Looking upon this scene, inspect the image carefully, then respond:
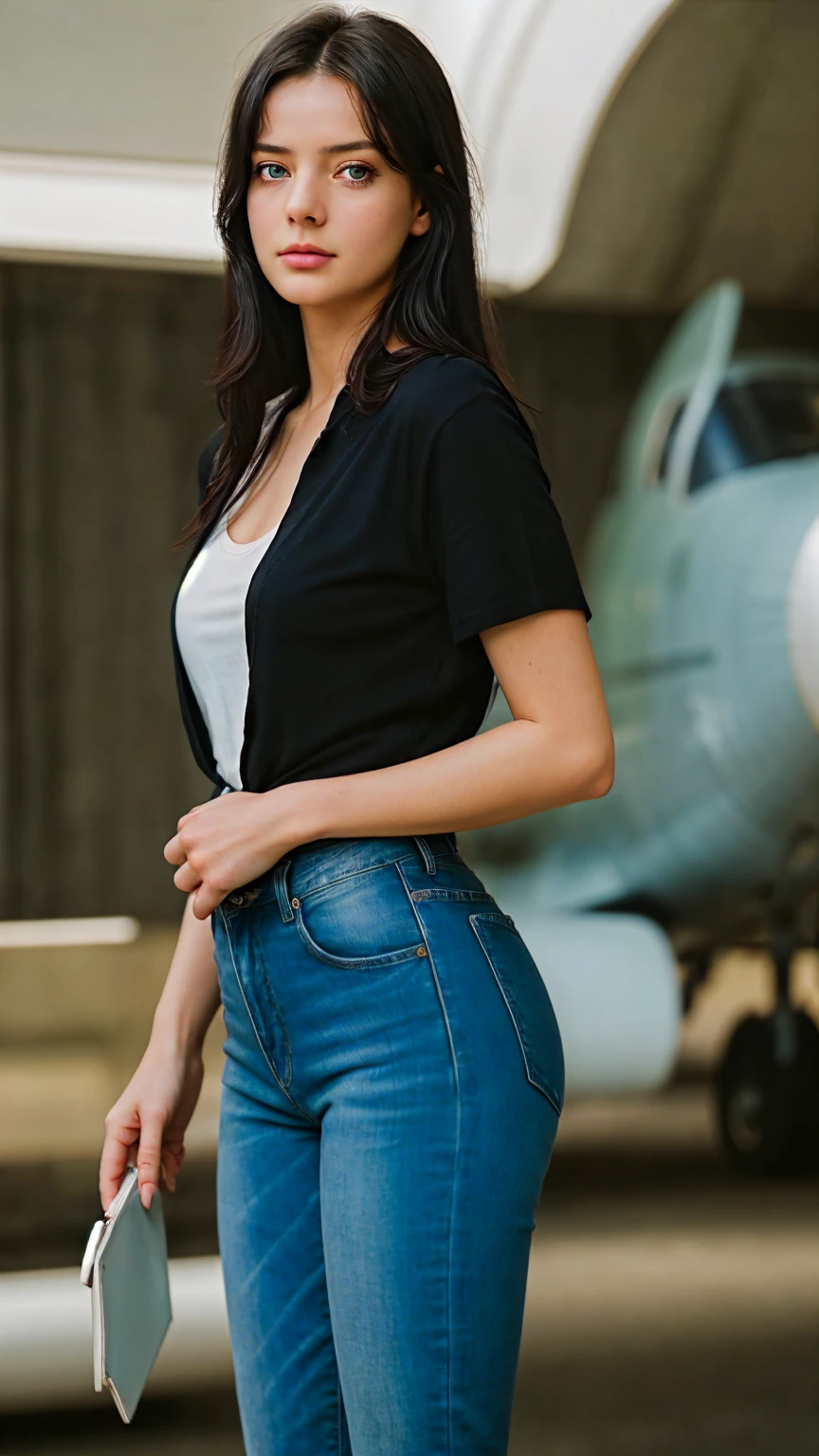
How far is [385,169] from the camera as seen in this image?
551 mm

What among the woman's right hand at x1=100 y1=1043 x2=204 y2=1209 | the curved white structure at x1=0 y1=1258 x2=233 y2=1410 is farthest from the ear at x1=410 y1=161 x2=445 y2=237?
the curved white structure at x1=0 y1=1258 x2=233 y2=1410

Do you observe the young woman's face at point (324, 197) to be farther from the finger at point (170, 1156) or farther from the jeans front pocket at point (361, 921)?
the finger at point (170, 1156)

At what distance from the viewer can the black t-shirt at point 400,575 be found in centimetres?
50

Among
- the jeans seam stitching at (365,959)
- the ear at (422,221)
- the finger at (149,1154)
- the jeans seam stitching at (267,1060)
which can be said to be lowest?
the finger at (149,1154)

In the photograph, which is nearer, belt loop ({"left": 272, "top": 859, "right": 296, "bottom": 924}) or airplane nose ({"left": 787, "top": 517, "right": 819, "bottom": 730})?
belt loop ({"left": 272, "top": 859, "right": 296, "bottom": 924})

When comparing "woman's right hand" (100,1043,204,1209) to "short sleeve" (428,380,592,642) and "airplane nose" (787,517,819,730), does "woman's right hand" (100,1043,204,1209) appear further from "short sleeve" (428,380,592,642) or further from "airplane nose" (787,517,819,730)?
"airplane nose" (787,517,819,730)

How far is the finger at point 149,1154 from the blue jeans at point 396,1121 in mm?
68

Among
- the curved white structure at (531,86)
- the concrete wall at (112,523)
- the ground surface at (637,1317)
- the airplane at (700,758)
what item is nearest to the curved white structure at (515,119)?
the curved white structure at (531,86)

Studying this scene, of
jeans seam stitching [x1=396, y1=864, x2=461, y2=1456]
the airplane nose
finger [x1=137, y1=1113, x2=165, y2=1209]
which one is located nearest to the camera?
jeans seam stitching [x1=396, y1=864, x2=461, y2=1456]

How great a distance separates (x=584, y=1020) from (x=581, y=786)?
1604mm

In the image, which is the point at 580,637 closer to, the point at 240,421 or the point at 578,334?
the point at 240,421

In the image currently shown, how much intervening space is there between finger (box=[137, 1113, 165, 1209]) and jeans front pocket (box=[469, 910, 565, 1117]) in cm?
18

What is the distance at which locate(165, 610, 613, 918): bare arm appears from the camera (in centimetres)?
51

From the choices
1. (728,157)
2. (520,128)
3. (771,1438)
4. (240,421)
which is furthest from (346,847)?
(728,157)
